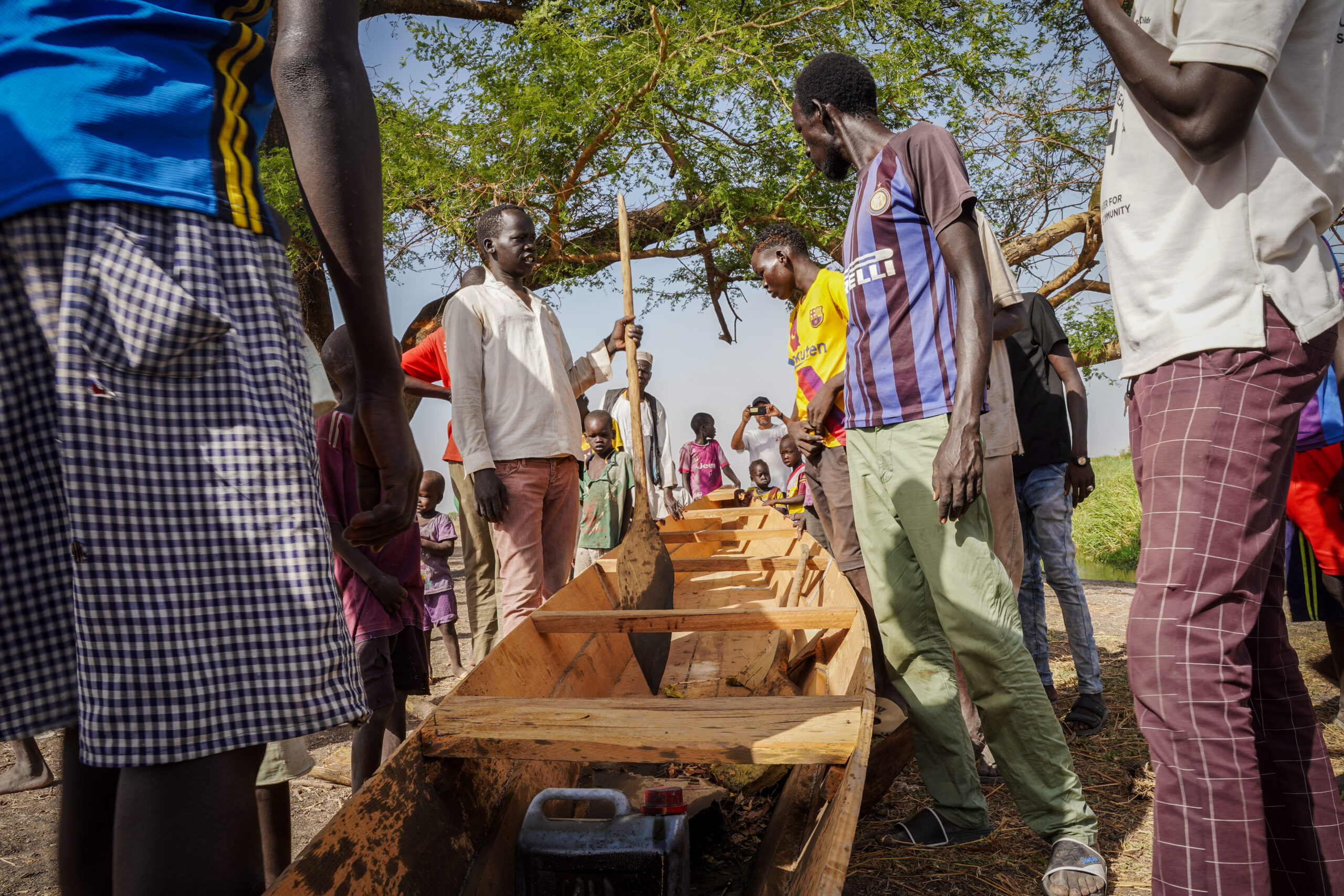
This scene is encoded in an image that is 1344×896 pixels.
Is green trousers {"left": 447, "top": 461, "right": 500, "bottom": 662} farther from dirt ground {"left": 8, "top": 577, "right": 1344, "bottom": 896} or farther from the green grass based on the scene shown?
the green grass

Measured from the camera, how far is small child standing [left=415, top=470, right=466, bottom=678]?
5.21 metres

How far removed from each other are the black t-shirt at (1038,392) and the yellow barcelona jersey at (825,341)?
0.79 meters

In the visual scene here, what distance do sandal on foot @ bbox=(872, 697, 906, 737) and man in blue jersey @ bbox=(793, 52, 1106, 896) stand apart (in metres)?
0.35

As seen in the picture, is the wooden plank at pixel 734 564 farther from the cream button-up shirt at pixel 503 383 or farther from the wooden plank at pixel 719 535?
the cream button-up shirt at pixel 503 383

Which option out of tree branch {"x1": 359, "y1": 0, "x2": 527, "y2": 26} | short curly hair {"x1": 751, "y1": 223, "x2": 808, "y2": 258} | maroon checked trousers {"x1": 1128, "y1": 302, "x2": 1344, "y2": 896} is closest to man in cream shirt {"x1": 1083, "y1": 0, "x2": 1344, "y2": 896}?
maroon checked trousers {"x1": 1128, "y1": 302, "x2": 1344, "y2": 896}

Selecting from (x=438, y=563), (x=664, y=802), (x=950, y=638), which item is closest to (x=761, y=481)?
(x=438, y=563)

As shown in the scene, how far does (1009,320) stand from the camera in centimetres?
291

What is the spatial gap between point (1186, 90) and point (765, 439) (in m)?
8.71

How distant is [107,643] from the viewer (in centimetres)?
86

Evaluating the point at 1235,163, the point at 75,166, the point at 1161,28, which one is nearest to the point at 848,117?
the point at 1161,28

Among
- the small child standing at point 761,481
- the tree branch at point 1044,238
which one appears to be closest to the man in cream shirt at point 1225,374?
the tree branch at point 1044,238

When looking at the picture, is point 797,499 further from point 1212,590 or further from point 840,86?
point 1212,590

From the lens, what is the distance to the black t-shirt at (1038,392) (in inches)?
150

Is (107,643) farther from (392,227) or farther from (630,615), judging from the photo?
(392,227)
